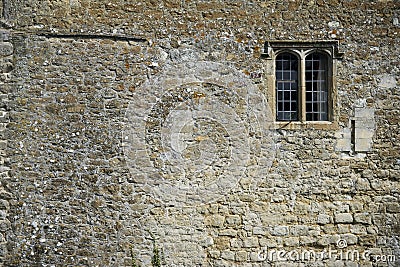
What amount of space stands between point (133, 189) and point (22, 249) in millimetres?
1670

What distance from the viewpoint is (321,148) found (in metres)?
7.68

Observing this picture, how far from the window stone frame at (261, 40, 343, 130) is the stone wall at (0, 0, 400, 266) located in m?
0.08

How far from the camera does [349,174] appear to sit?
770 centimetres

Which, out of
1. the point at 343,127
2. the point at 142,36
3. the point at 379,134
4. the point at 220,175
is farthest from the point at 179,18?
the point at 379,134

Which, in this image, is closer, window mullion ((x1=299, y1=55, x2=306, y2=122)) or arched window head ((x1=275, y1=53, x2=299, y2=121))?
window mullion ((x1=299, y1=55, x2=306, y2=122))

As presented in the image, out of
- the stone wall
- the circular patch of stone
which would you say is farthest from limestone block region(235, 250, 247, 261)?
the circular patch of stone

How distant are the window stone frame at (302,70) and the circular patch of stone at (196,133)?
205mm

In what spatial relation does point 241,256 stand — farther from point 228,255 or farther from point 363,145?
point 363,145

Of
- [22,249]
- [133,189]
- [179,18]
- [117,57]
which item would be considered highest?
[179,18]

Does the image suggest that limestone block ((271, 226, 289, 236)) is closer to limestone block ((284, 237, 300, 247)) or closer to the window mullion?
limestone block ((284, 237, 300, 247))

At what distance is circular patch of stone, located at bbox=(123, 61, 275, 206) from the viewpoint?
24.9 feet

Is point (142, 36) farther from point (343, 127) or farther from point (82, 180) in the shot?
point (343, 127)

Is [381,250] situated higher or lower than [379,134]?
lower

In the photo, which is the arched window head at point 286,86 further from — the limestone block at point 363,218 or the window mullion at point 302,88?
the limestone block at point 363,218
